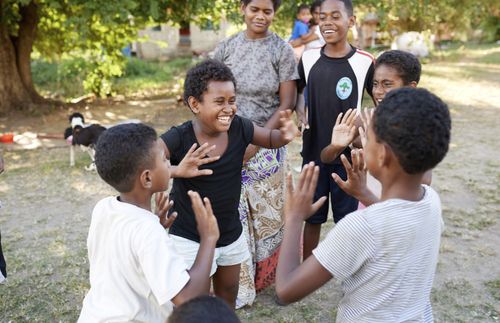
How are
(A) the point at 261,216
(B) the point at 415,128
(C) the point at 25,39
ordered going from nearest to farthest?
(B) the point at 415,128 → (A) the point at 261,216 → (C) the point at 25,39

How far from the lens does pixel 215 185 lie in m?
2.43

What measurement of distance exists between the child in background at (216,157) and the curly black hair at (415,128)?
1.05 meters

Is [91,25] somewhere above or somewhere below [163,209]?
above

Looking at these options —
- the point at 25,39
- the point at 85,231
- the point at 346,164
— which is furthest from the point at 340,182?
the point at 25,39

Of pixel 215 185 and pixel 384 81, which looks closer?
pixel 215 185

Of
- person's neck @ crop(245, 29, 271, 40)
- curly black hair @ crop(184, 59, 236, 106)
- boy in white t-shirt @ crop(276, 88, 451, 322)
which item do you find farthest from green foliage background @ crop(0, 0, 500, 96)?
boy in white t-shirt @ crop(276, 88, 451, 322)

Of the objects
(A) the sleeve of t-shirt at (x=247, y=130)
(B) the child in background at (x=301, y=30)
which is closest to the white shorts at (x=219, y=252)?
(A) the sleeve of t-shirt at (x=247, y=130)

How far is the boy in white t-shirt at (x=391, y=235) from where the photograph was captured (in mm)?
1417

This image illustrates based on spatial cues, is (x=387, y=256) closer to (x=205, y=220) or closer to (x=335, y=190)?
(x=205, y=220)

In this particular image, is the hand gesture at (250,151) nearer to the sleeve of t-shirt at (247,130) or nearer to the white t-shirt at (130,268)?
the sleeve of t-shirt at (247,130)

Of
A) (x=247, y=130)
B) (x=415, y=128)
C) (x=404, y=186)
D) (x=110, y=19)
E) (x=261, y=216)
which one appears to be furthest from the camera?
(x=110, y=19)

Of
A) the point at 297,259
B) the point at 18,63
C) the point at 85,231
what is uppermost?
the point at 297,259

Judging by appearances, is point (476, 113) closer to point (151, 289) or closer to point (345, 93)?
point (345, 93)

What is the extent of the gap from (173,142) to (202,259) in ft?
2.77
